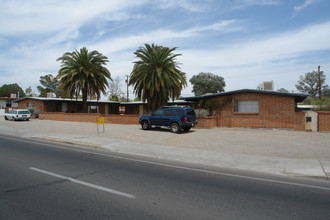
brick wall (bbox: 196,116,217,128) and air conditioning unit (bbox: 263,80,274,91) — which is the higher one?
air conditioning unit (bbox: 263,80,274,91)

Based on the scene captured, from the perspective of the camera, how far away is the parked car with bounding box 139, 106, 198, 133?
18203mm

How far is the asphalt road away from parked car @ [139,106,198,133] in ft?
31.2

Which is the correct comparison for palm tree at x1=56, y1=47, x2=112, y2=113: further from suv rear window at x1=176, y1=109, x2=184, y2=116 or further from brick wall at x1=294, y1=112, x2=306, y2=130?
brick wall at x1=294, y1=112, x2=306, y2=130

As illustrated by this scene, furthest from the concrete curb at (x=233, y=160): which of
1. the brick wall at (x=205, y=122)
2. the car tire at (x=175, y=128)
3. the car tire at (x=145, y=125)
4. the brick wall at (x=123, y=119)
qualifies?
the brick wall at (x=123, y=119)

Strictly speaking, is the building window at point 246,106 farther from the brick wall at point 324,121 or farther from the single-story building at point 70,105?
the single-story building at point 70,105

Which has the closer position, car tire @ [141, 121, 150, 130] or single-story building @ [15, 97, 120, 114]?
car tire @ [141, 121, 150, 130]

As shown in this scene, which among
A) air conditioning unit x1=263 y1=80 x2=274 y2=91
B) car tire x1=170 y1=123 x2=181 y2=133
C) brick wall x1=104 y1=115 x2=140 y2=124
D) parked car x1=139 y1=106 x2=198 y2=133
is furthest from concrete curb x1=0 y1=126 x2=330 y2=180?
air conditioning unit x1=263 y1=80 x2=274 y2=91

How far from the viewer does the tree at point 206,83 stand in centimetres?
5562

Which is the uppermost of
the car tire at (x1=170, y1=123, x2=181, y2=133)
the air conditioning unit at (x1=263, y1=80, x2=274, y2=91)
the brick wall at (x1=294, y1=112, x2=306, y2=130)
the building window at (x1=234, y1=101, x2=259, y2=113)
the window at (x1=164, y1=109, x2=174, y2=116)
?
the air conditioning unit at (x1=263, y1=80, x2=274, y2=91)

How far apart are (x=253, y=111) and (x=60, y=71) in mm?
24379

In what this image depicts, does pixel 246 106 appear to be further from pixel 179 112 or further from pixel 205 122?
pixel 179 112

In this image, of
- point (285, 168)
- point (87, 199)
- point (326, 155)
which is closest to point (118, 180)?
point (87, 199)

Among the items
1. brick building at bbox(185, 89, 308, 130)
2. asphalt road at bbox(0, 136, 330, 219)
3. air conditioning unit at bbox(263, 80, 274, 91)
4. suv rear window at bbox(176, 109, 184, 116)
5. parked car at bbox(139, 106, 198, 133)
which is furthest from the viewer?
air conditioning unit at bbox(263, 80, 274, 91)

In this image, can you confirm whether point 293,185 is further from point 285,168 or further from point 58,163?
point 58,163
